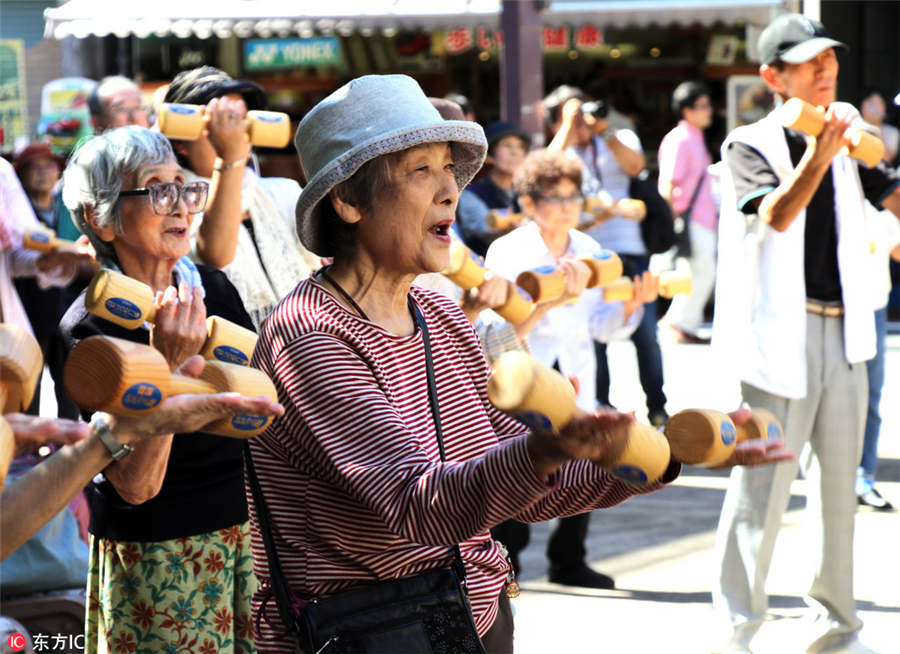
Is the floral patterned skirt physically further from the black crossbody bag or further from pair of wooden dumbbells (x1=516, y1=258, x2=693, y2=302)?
pair of wooden dumbbells (x1=516, y1=258, x2=693, y2=302)

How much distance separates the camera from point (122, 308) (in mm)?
2562

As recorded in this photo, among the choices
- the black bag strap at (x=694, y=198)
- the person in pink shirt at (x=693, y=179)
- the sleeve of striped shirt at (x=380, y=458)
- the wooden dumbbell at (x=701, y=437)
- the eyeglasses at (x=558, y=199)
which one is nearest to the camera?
the sleeve of striped shirt at (x=380, y=458)

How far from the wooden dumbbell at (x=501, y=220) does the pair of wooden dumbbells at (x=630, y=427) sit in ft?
13.6

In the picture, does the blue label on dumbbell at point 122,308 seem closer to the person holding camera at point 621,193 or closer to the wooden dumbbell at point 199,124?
the wooden dumbbell at point 199,124

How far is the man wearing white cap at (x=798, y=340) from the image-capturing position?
460 cm

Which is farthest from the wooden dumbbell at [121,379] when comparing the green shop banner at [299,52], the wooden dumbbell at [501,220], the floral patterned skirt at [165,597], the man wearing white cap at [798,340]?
the green shop banner at [299,52]

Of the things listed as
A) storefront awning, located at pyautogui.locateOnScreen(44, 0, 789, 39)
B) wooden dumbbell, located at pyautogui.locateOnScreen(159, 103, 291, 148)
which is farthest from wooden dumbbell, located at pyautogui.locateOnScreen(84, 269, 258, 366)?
storefront awning, located at pyautogui.locateOnScreen(44, 0, 789, 39)

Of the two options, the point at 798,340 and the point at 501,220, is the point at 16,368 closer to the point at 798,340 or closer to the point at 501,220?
the point at 798,340

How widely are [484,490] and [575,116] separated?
6.10 m

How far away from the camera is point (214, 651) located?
3.10 meters

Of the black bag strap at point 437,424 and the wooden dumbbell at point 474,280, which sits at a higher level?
the black bag strap at point 437,424

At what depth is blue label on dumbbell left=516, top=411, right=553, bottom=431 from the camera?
6.28 feet

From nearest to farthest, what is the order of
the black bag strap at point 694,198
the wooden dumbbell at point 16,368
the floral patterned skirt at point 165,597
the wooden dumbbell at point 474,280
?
the wooden dumbbell at point 16,368, the floral patterned skirt at point 165,597, the wooden dumbbell at point 474,280, the black bag strap at point 694,198

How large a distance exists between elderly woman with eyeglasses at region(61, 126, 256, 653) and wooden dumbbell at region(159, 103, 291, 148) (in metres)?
0.67
